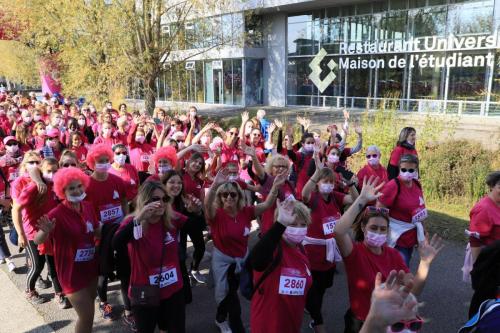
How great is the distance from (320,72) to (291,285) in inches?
985

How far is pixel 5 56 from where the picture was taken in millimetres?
28422

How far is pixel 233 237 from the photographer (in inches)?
168

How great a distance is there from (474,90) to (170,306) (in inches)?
828

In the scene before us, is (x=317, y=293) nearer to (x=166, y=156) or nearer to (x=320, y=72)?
(x=166, y=156)

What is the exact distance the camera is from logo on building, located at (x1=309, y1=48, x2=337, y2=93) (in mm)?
25989

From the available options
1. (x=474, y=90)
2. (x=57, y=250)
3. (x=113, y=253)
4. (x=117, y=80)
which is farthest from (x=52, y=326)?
(x=474, y=90)

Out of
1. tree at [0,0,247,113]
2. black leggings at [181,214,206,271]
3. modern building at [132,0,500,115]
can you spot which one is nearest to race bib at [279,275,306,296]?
black leggings at [181,214,206,271]

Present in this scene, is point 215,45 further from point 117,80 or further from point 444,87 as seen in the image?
point 444,87

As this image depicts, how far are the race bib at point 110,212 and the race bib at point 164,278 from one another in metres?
1.80

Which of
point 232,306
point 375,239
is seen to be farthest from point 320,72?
point 375,239

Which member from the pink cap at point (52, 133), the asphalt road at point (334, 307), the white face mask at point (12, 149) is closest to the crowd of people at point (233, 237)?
the asphalt road at point (334, 307)

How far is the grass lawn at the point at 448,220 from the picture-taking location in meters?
7.27

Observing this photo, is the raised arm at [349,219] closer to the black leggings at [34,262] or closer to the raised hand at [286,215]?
the raised hand at [286,215]

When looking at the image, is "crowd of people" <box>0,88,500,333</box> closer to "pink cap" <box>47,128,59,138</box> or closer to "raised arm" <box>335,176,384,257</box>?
"raised arm" <box>335,176,384,257</box>
